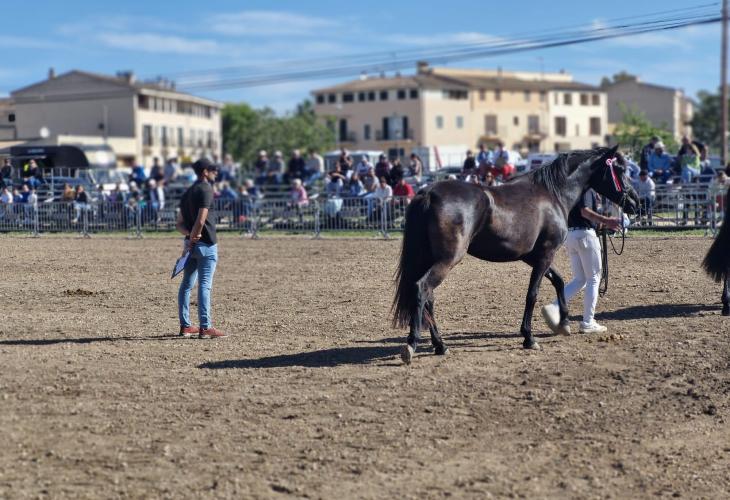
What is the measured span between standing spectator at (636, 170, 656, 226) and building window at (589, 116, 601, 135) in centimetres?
9521

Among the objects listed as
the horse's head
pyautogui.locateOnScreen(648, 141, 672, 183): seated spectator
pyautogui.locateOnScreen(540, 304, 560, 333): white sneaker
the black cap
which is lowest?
pyautogui.locateOnScreen(540, 304, 560, 333): white sneaker

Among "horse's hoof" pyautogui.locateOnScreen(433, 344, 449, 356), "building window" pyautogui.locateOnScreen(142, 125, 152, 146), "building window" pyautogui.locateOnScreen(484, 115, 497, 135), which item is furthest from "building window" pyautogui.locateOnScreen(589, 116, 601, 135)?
"horse's hoof" pyautogui.locateOnScreen(433, 344, 449, 356)

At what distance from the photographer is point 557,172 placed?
11.6 metres

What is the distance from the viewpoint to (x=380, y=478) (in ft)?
22.3

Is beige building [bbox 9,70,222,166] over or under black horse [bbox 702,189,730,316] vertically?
over

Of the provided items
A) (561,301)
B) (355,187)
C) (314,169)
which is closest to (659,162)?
(355,187)

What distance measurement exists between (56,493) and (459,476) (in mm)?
2643

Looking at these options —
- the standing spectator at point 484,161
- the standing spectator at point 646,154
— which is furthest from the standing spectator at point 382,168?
the standing spectator at point 646,154

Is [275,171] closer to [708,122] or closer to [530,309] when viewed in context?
[530,309]

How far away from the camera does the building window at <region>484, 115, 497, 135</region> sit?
4289 inches

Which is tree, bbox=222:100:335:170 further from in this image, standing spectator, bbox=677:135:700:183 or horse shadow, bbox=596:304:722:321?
horse shadow, bbox=596:304:722:321

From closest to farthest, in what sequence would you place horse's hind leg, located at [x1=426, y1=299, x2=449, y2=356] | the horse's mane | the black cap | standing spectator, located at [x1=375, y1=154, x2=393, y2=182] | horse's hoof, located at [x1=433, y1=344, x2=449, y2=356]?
horse's hind leg, located at [x1=426, y1=299, x2=449, y2=356] → horse's hoof, located at [x1=433, y1=344, x2=449, y2=356] → the horse's mane → the black cap → standing spectator, located at [x1=375, y1=154, x2=393, y2=182]

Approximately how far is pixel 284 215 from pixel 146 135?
67694 mm

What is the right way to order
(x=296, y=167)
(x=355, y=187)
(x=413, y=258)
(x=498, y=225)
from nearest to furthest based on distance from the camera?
(x=413, y=258)
(x=498, y=225)
(x=355, y=187)
(x=296, y=167)
